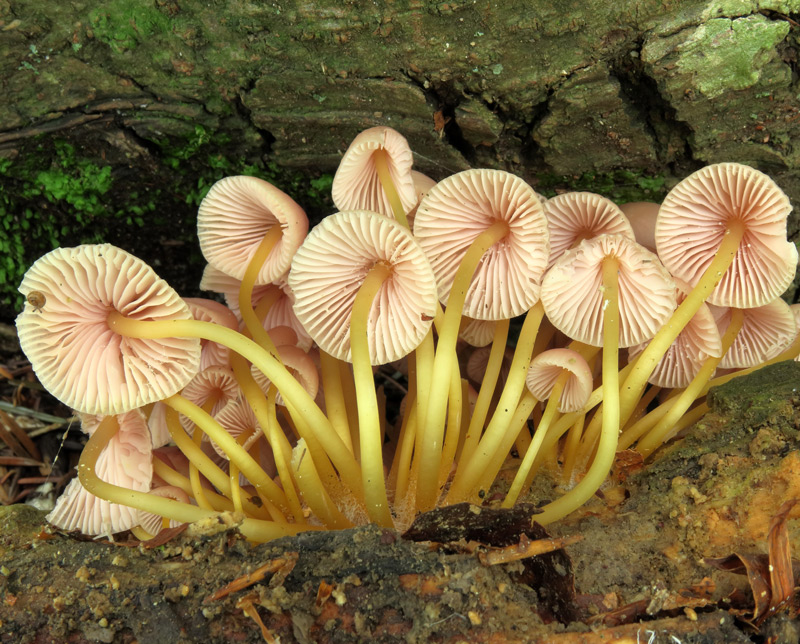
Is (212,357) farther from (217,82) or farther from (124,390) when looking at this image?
(217,82)

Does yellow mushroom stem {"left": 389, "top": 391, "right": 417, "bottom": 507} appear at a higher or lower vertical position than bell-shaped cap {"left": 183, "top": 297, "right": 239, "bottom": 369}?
lower

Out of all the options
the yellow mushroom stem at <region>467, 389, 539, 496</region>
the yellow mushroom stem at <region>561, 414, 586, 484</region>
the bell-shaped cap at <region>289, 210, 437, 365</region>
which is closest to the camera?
the bell-shaped cap at <region>289, 210, 437, 365</region>

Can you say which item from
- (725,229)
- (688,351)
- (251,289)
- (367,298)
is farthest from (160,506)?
(725,229)

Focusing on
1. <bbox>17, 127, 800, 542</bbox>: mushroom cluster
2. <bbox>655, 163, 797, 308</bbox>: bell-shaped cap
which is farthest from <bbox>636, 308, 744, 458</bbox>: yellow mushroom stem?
<bbox>655, 163, 797, 308</bbox>: bell-shaped cap

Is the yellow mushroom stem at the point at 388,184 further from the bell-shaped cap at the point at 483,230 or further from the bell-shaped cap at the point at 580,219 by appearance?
the bell-shaped cap at the point at 580,219

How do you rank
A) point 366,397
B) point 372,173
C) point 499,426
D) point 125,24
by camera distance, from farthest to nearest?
point 372,173 < point 125,24 < point 499,426 < point 366,397

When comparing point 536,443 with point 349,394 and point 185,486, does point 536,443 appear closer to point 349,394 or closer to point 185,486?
point 349,394

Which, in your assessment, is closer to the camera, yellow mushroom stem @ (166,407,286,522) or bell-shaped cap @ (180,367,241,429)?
yellow mushroom stem @ (166,407,286,522)

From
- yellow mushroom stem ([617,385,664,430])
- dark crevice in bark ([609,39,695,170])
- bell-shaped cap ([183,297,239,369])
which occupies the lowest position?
bell-shaped cap ([183,297,239,369])

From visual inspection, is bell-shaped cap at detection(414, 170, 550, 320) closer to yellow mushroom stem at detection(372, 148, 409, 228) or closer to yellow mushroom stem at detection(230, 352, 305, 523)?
yellow mushroom stem at detection(372, 148, 409, 228)
